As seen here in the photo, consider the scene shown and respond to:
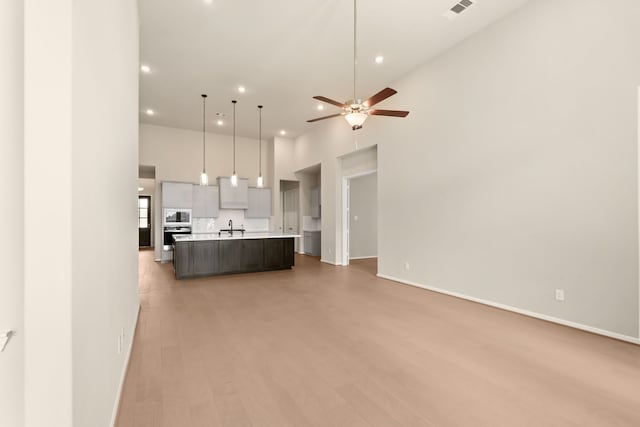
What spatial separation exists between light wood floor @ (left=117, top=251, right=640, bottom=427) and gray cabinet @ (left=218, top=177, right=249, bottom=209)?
16.3 ft

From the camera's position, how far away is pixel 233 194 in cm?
907

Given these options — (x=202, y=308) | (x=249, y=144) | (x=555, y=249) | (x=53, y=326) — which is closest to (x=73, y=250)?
(x=53, y=326)

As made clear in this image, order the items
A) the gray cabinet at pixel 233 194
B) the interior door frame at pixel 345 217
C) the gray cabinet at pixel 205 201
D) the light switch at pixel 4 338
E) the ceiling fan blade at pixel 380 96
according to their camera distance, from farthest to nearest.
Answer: the gray cabinet at pixel 233 194 → the gray cabinet at pixel 205 201 → the interior door frame at pixel 345 217 → the ceiling fan blade at pixel 380 96 → the light switch at pixel 4 338

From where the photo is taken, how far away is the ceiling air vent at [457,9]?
12.3 feet

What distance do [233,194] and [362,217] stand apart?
406 centimetres

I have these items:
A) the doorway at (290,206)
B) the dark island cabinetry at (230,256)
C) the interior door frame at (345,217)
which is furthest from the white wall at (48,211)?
the doorway at (290,206)

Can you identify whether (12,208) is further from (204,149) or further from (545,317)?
(204,149)

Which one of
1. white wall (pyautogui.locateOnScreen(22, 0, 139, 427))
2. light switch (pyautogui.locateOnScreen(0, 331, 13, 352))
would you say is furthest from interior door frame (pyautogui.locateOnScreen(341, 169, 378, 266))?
light switch (pyautogui.locateOnScreen(0, 331, 13, 352))

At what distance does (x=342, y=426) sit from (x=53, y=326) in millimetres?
1550

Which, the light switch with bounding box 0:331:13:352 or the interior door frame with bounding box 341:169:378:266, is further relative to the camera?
the interior door frame with bounding box 341:169:378:266

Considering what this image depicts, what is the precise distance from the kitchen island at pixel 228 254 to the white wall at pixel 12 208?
207 inches

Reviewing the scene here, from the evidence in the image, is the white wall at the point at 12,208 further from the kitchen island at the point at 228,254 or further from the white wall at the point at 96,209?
the kitchen island at the point at 228,254

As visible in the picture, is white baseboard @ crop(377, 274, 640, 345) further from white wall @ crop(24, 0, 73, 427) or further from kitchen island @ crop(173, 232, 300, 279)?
white wall @ crop(24, 0, 73, 427)

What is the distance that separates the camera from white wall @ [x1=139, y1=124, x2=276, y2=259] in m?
8.54
